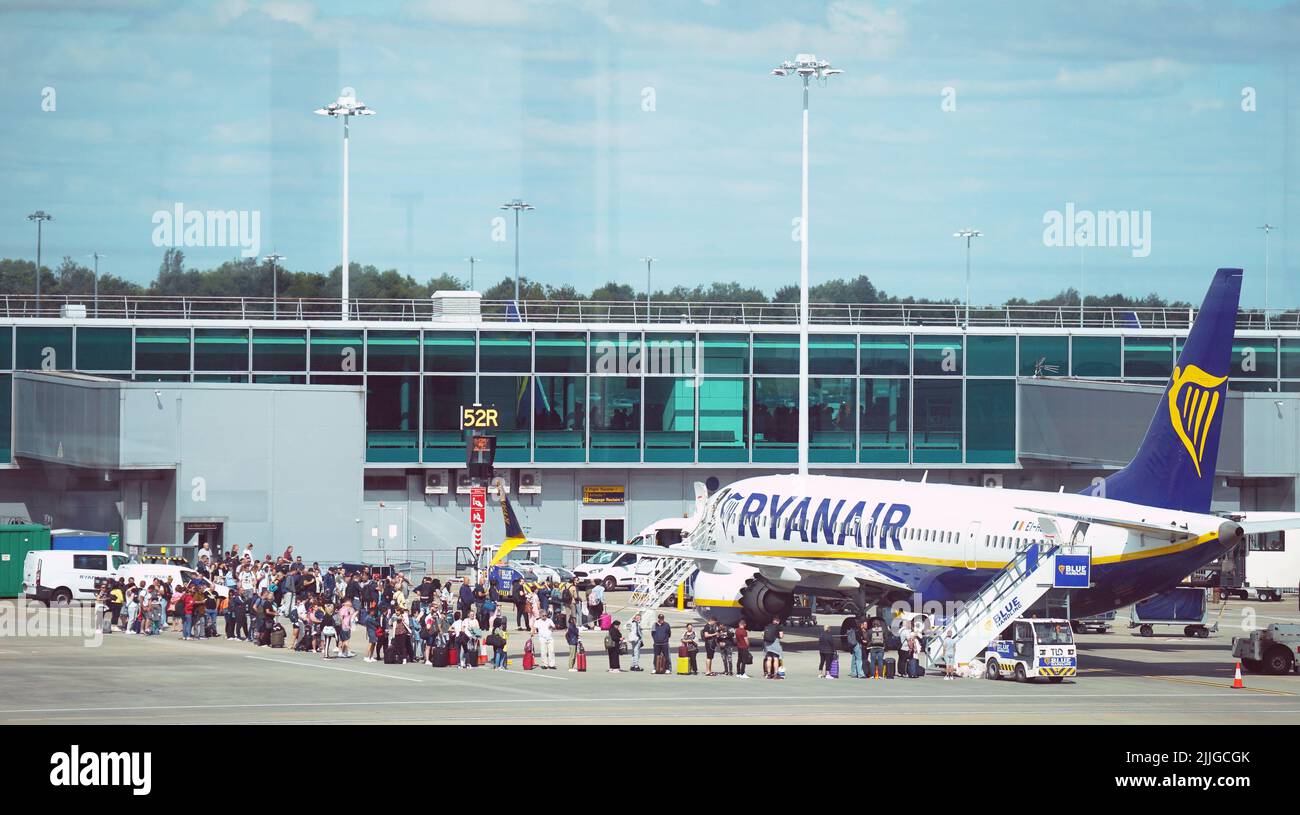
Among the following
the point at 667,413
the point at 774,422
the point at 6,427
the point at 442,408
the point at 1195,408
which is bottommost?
the point at 6,427

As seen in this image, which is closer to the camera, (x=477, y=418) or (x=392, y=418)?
(x=392, y=418)

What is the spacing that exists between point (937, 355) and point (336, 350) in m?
25.9

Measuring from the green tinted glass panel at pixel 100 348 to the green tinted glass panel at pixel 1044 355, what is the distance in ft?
126

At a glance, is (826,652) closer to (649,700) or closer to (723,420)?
(649,700)

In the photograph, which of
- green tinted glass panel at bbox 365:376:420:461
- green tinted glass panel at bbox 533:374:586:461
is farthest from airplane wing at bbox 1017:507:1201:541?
green tinted glass panel at bbox 365:376:420:461

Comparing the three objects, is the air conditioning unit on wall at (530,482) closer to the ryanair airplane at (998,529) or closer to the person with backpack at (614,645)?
the ryanair airplane at (998,529)

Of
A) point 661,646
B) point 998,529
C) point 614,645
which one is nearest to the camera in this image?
point 614,645

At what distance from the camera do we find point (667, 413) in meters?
73.0

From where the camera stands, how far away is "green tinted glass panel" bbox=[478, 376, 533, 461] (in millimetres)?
71938

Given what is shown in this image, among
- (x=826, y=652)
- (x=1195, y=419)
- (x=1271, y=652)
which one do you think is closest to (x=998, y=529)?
(x=1195, y=419)

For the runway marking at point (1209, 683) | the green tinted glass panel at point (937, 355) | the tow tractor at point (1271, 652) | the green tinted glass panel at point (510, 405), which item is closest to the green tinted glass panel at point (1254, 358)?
the green tinted glass panel at point (937, 355)

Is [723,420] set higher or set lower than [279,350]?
lower
